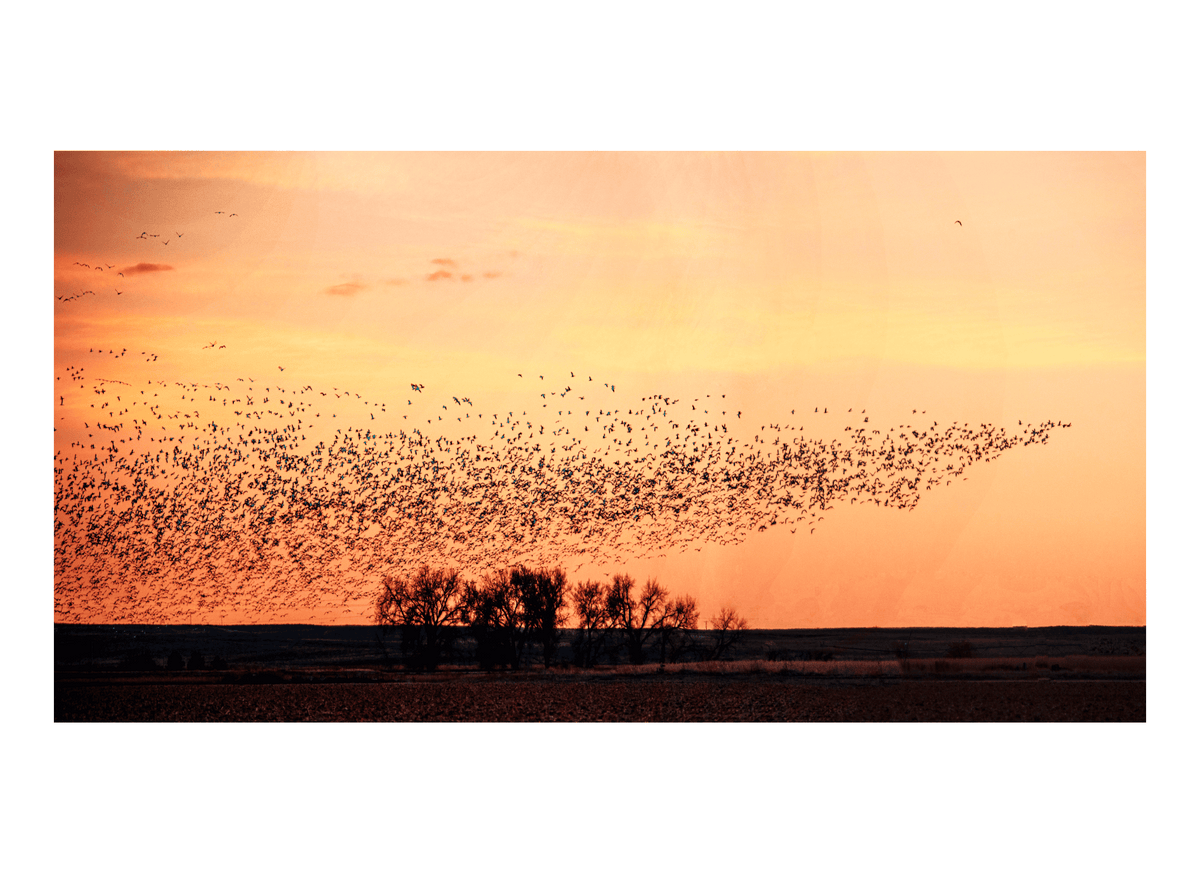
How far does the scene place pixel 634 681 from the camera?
37.2 feet

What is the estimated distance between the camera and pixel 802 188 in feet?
37.5

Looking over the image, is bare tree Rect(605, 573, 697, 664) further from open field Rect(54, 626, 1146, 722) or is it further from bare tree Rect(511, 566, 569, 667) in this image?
bare tree Rect(511, 566, 569, 667)

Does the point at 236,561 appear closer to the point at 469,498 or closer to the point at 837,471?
the point at 469,498

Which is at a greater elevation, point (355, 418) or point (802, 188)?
point (802, 188)

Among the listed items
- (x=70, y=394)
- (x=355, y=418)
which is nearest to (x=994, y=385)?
(x=355, y=418)

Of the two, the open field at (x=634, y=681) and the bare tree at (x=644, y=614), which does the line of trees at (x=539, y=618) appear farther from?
the open field at (x=634, y=681)

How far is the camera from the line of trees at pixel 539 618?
11414mm

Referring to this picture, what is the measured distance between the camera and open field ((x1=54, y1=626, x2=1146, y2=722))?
11.1 metres

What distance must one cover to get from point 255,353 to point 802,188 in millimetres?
5058

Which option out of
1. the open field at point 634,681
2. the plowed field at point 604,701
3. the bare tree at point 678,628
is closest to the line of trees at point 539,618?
the bare tree at point 678,628

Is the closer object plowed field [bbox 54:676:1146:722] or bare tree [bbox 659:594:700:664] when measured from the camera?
plowed field [bbox 54:676:1146:722]

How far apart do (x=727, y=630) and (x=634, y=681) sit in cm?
94

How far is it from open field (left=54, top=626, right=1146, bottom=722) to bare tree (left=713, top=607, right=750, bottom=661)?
0.30 ft

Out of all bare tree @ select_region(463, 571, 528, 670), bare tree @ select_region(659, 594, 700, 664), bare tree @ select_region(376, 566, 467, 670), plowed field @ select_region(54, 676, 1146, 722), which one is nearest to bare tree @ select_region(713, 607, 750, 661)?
bare tree @ select_region(659, 594, 700, 664)
